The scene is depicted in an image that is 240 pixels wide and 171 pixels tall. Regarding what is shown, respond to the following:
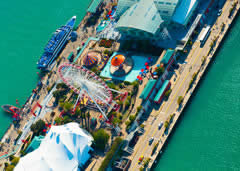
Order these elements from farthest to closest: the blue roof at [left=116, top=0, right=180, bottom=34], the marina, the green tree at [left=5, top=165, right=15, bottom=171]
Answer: the blue roof at [left=116, top=0, right=180, bottom=34]
the green tree at [left=5, top=165, right=15, bottom=171]
the marina

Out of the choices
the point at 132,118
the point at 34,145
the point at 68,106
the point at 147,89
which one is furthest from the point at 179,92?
the point at 34,145

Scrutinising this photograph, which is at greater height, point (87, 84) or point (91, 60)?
point (91, 60)

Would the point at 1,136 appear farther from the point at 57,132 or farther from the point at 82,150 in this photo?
the point at 82,150

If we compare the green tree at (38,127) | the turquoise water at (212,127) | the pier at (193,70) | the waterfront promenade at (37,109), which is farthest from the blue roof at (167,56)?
the green tree at (38,127)

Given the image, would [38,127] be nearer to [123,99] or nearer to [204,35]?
[123,99]

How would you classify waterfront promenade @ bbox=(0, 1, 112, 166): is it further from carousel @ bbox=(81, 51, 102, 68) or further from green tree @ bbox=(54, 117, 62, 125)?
carousel @ bbox=(81, 51, 102, 68)

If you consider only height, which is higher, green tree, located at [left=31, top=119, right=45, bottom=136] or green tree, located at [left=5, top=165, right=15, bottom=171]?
green tree, located at [left=31, top=119, right=45, bottom=136]

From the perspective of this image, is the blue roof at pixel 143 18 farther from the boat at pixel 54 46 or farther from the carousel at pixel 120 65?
the boat at pixel 54 46

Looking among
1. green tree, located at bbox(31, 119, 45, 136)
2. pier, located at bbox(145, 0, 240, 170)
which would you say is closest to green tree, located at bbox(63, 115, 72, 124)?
green tree, located at bbox(31, 119, 45, 136)
